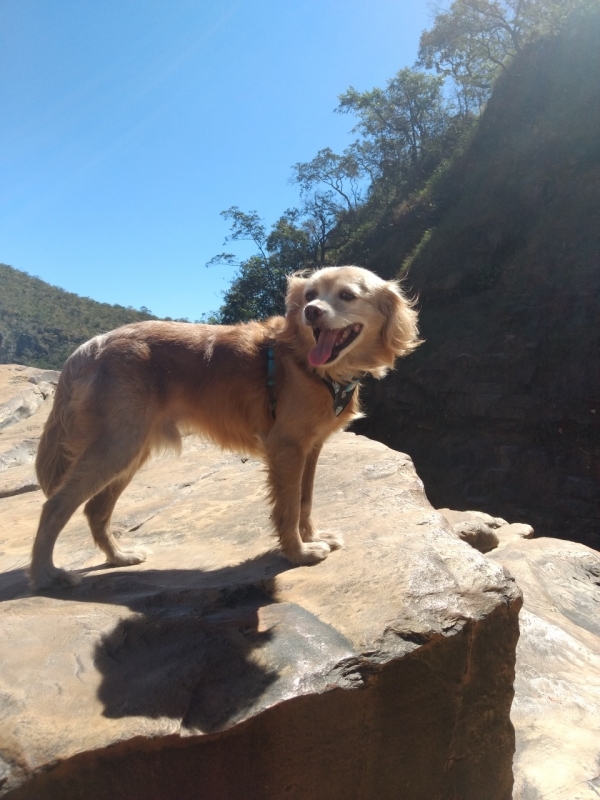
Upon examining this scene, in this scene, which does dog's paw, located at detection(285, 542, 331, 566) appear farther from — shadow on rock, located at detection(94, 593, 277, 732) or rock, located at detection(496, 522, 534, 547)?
rock, located at detection(496, 522, 534, 547)

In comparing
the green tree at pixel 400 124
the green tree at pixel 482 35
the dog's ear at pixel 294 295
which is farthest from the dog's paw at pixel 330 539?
the green tree at pixel 400 124

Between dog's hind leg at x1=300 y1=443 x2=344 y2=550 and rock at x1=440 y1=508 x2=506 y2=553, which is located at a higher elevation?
dog's hind leg at x1=300 y1=443 x2=344 y2=550

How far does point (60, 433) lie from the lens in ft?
12.8

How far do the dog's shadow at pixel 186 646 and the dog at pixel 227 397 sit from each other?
51cm

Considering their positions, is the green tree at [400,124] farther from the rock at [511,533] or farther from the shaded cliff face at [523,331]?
the rock at [511,533]

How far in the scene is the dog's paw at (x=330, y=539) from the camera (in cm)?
379

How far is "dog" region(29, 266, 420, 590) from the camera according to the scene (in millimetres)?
3715

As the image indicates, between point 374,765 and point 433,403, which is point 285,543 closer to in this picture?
point 374,765

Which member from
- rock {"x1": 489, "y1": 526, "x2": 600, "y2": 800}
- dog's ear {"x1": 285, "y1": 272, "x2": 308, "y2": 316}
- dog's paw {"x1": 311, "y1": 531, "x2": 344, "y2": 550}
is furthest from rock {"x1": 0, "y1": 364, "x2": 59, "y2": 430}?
rock {"x1": 489, "y1": 526, "x2": 600, "y2": 800}

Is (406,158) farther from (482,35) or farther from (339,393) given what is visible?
(339,393)

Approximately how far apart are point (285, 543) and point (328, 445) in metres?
2.50

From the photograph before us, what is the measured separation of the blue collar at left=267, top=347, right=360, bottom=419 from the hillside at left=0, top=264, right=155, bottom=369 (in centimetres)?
908

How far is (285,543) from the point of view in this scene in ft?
12.0

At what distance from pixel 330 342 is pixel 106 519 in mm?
1938
